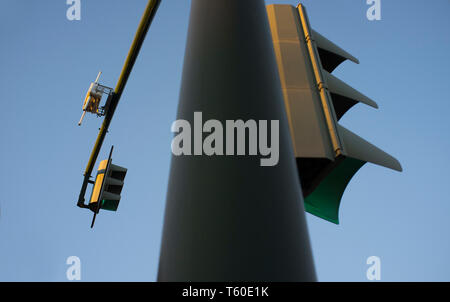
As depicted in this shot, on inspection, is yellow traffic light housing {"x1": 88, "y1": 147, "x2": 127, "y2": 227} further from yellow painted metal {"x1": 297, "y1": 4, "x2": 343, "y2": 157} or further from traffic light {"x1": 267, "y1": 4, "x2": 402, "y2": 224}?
A: yellow painted metal {"x1": 297, "y1": 4, "x2": 343, "y2": 157}

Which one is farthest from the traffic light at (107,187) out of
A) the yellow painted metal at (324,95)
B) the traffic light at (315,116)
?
the yellow painted metal at (324,95)

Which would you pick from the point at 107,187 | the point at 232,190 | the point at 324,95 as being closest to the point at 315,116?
the point at 324,95

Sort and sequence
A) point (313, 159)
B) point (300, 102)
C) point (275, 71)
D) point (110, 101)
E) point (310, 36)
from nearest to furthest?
point (275, 71) → point (313, 159) → point (300, 102) → point (310, 36) → point (110, 101)

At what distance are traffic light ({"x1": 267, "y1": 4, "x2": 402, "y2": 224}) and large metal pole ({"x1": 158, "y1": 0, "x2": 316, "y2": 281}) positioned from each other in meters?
1.12

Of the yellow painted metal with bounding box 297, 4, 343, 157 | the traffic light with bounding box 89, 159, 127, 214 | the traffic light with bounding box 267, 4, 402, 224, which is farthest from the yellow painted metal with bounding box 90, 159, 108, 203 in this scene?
the yellow painted metal with bounding box 297, 4, 343, 157

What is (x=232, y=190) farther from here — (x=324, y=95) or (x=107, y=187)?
(x=107, y=187)

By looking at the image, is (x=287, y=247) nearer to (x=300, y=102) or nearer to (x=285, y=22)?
(x=300, y=102)

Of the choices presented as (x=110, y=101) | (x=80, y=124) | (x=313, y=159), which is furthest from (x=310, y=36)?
(x=80, y=124)

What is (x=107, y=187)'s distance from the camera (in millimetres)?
5594

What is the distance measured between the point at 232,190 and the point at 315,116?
1.88m

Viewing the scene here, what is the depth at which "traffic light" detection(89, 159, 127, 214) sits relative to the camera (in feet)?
17.9
